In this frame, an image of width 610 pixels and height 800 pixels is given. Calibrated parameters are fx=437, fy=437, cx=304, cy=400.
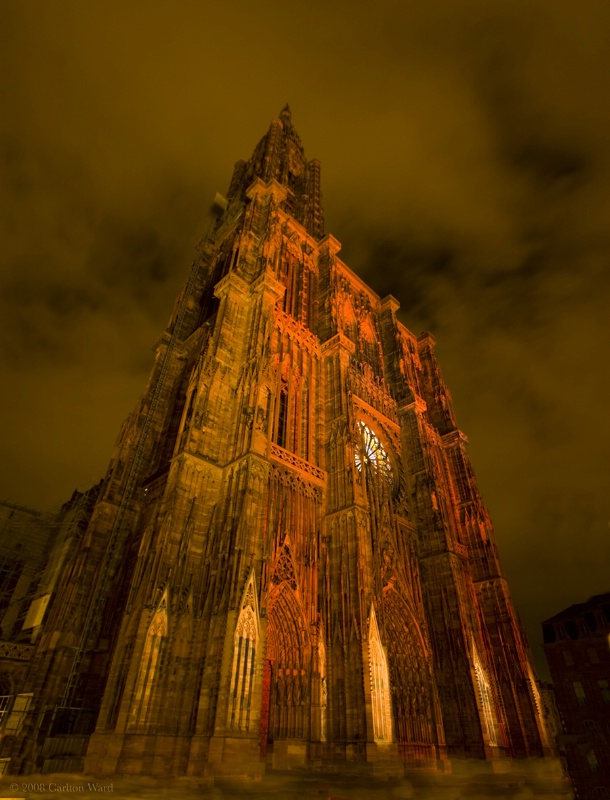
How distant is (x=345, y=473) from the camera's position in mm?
19125

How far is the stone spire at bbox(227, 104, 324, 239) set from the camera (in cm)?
3444

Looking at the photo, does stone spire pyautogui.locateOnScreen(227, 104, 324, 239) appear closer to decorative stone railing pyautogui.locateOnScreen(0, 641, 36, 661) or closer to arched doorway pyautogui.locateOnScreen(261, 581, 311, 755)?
arched doorway pyautogui.locateOnScreen(261, 581, 311, 755)

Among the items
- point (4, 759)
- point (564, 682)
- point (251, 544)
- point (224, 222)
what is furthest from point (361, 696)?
point (224, 222)

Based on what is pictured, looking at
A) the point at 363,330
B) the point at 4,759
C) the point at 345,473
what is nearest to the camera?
the point at 4,759

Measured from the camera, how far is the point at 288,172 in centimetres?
4056

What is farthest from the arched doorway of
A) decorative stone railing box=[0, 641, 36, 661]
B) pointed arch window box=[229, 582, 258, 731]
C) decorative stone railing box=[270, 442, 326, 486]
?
decorative stone railing box=[0, 641, 36, 661]

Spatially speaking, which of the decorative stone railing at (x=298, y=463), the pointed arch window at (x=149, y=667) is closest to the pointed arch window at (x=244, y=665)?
the pointed arch window at (x=149, y=667)

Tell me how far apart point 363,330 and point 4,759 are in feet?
89.7

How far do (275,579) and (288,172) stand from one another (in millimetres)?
37288

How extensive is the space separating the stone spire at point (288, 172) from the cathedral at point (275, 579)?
603 cm

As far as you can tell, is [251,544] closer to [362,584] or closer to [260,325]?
[362,584]

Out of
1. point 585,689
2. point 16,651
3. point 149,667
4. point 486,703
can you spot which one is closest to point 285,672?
point 149,667

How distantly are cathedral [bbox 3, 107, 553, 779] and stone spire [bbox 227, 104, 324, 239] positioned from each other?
603 cm

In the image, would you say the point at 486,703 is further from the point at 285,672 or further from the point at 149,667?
the point at 149,667
